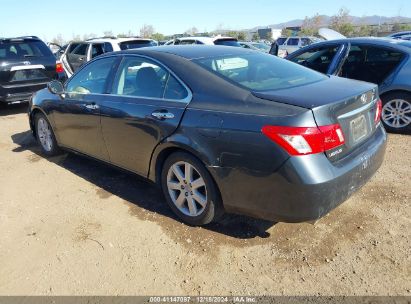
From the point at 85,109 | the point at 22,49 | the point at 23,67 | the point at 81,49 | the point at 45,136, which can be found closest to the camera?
the point at 85,109

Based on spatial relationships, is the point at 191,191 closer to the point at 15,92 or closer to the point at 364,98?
the point at 364,98

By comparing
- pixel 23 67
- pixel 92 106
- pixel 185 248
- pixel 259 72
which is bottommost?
pixel 185 248

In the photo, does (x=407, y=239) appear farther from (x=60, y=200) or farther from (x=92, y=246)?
(x=60, y=200)

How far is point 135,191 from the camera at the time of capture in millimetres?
4285

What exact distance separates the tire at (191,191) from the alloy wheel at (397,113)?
3.85 m

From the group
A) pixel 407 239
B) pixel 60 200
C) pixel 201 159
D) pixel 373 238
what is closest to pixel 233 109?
pixel 201 159

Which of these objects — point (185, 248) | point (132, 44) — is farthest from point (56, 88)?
point (132, 44)

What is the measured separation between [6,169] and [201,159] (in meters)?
3.41

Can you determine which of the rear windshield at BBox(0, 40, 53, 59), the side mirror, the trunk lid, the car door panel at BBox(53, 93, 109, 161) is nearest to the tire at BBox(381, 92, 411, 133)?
the trunk lid

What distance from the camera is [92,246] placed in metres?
3.26

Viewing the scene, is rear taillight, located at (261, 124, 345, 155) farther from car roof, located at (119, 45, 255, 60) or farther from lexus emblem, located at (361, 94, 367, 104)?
car roof, located at (119, 45, 255, 60)

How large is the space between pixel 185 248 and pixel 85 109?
2.09 metres

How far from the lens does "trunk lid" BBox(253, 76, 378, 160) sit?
2713 mm

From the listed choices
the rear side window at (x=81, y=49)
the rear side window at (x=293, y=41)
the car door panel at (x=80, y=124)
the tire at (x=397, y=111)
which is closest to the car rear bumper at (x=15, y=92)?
the rear side window at (x=81, y=49)
